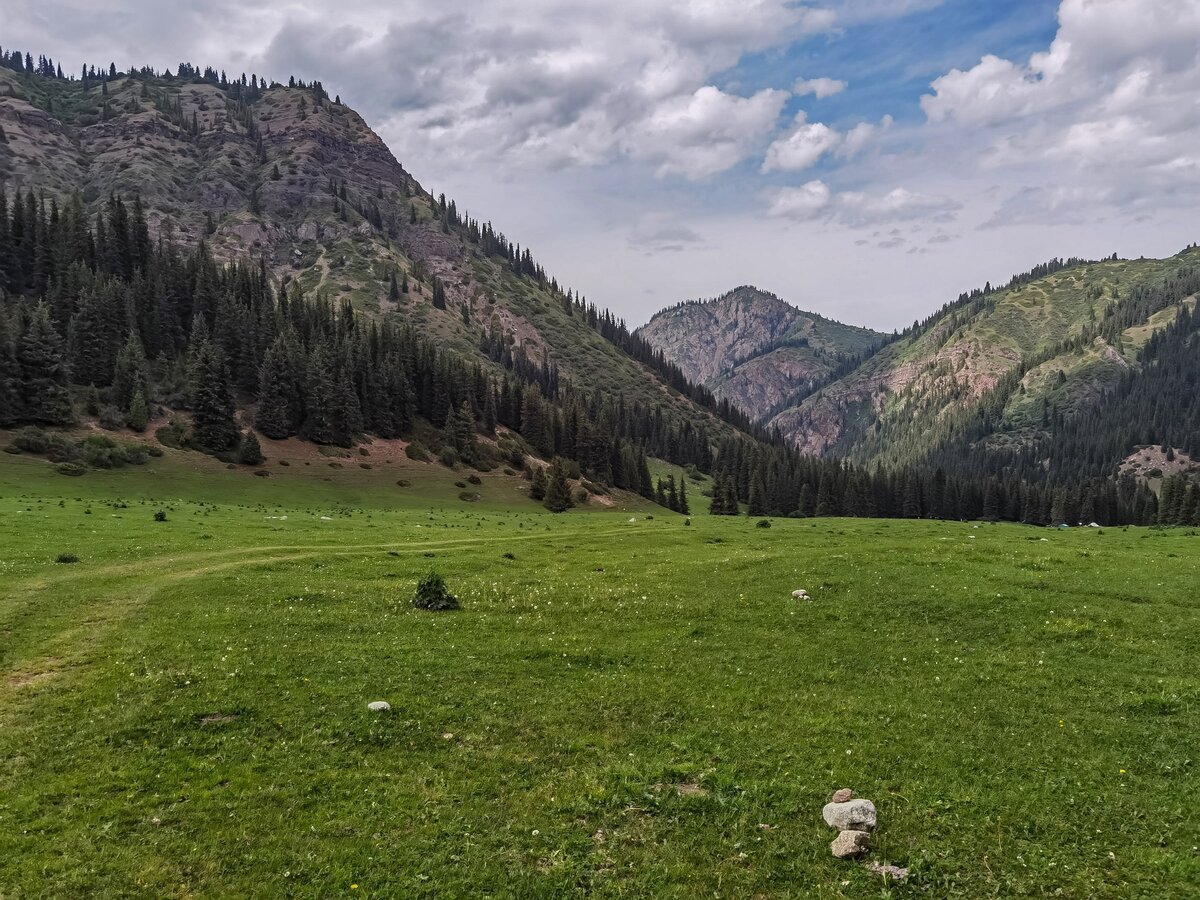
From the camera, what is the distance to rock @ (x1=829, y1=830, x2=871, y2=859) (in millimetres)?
11453

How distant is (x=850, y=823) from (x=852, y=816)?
0.13 metres

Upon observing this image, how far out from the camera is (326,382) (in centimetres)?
11950

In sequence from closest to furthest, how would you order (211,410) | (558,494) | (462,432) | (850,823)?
(850,823)
(211,410)
(558,494)
(462,432)

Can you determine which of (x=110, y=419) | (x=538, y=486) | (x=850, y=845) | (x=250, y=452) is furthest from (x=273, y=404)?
(x=850, y=845)

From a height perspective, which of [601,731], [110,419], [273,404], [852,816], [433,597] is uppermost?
[273,404]

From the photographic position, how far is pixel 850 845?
1145 centimetres

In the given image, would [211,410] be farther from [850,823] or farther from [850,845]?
[850,845]

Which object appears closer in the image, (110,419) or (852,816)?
(852,816)

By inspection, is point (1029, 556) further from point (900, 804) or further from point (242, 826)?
point (242, 826)

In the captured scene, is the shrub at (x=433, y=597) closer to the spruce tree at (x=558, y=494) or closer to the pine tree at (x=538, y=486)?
the spruce tree at (x=558, y=494)

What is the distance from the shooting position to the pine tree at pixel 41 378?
86.7 metres

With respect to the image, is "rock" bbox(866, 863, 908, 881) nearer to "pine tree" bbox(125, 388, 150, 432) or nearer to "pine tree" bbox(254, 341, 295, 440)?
"pine tree" bbox(125, 388, 150, 432)

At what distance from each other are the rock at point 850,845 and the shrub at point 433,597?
1932 centimetres

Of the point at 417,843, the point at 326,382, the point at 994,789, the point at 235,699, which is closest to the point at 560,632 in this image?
the point at 235,699
